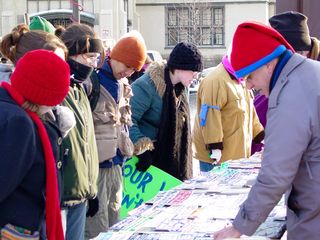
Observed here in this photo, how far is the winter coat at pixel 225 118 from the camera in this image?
5.30 metres

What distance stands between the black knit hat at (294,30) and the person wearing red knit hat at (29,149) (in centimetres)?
238

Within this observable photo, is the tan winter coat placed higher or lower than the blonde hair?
lower

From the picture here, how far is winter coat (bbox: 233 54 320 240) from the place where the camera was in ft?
8.02

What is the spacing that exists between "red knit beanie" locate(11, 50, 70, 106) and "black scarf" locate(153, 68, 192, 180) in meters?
2.19

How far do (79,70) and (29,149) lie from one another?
1.09 m

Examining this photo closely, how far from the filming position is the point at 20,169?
2682 mm

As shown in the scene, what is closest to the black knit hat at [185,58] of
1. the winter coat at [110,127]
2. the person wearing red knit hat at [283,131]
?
the winter coat at [110,127]

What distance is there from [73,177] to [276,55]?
1.37 metres

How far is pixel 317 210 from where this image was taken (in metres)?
2.59

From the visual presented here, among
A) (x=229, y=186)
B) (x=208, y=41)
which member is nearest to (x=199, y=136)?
(x=229, y=186)

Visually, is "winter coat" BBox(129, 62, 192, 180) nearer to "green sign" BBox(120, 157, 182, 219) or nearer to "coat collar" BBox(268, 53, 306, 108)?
"green sign" BBox(120, 157, 182, 219)

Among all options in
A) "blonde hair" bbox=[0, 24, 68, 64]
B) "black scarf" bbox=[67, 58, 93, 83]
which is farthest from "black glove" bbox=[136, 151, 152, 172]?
"blonde hair" bbox=[0, 24, 68, 64]

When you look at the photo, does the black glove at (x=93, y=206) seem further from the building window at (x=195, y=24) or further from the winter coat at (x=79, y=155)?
the building window at (x=195, y=24)

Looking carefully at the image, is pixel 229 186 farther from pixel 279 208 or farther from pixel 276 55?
pixel 276 55
